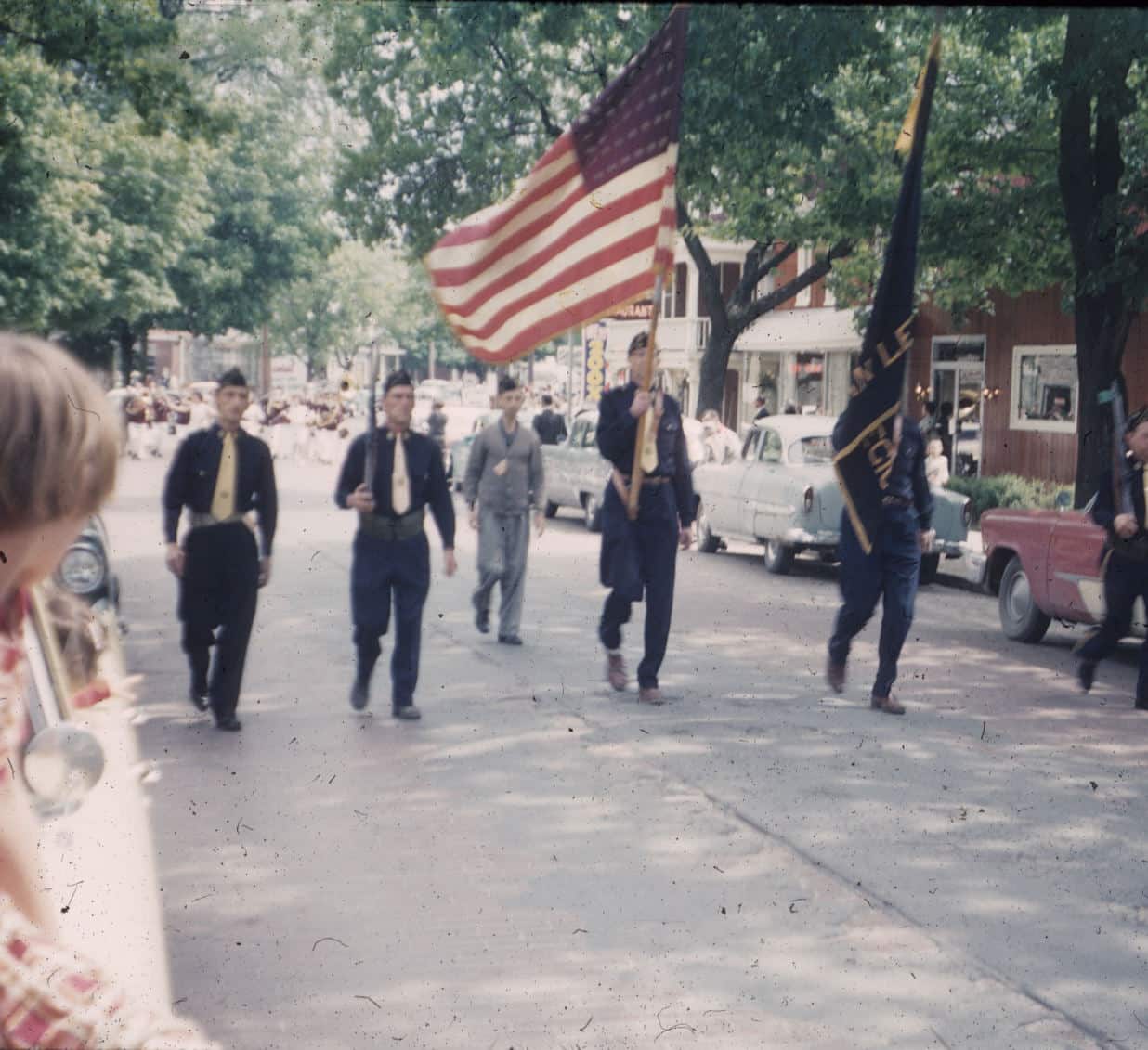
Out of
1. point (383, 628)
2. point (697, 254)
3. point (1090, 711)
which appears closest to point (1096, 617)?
point (1090, 711)

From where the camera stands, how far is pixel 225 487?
8383mm

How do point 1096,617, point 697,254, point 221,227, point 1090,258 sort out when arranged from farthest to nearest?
point 221,227
point 697,254
point 1090,258
point 1096,617

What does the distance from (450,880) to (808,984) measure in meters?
1.48

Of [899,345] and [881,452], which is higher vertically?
[899,345]

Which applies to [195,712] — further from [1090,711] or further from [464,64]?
[464,64]

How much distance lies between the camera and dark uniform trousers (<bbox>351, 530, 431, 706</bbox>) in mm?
8633

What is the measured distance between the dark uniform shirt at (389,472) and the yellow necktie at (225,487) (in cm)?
57

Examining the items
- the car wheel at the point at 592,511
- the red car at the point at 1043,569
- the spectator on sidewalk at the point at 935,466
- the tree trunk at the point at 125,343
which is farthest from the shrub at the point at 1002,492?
the tree trunk at the point at 125,343

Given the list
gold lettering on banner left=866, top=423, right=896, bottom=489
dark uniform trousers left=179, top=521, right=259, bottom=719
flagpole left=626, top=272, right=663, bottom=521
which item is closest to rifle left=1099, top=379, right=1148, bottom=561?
gold lettering on banner left=866, top=423, right=896, bottom=489

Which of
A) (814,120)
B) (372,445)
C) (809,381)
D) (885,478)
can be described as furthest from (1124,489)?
(809,381)

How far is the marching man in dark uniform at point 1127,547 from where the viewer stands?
9.50 m

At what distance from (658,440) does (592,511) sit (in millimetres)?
13653

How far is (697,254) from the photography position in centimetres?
3172

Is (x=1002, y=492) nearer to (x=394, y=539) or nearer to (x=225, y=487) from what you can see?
(x=394, y=539)
